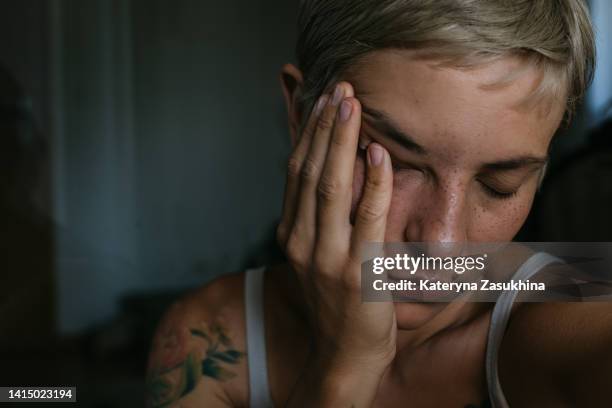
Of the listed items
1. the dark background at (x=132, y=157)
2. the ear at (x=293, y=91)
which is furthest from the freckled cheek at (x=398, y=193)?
the dark background at (x=132, y=157)

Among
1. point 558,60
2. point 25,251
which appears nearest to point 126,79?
point 25,251

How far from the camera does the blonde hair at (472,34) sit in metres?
0.56

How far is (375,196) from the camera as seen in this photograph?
585 millimetres

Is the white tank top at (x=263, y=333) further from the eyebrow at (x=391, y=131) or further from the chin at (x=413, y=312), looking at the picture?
the eyebrow at (x=391, y=131)

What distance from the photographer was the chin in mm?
641

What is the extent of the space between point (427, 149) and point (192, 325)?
408 mm

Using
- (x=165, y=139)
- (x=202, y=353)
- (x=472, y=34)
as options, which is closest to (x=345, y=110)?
(x=472, y=34)

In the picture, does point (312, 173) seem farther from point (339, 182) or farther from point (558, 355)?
point (558, 355)

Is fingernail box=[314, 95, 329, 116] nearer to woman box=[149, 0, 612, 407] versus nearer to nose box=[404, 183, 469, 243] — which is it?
woman box=[149, 0, 612, 407]

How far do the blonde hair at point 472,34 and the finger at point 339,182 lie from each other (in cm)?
6

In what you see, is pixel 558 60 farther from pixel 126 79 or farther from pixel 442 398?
pixel 126 79

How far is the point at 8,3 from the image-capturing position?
1221 millimetres

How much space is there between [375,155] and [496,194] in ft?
0.40

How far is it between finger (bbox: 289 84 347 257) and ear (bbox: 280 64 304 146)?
0.30 ft
